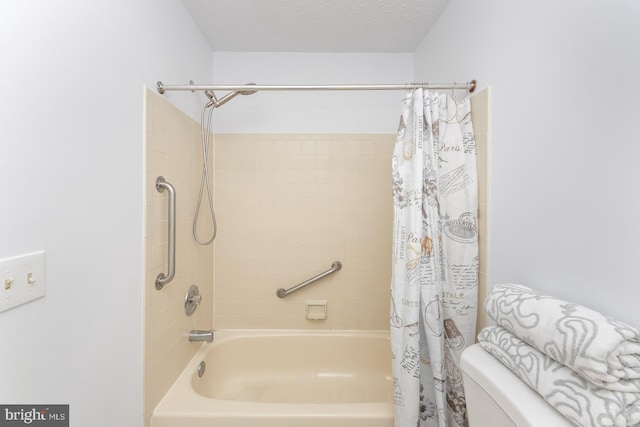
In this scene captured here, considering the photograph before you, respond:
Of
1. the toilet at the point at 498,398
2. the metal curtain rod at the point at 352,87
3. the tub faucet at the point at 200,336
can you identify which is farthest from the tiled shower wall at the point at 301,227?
the toilet at the point at 498,398

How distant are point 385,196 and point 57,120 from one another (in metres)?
1.68

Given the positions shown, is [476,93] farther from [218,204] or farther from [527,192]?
[218,204]

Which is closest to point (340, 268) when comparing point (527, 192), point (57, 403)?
point (527, 192)

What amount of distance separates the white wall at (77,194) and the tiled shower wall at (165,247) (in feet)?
0.20

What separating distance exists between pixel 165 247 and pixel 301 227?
89 centimetres

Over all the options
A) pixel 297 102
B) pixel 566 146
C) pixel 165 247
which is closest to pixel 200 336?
pixel 165 247

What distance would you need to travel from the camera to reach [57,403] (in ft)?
2.46

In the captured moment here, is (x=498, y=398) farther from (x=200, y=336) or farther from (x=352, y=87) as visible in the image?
(x=200, y=336)

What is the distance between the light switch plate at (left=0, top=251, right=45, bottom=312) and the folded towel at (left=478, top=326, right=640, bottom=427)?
3.71ft

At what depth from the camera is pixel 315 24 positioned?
1660mm

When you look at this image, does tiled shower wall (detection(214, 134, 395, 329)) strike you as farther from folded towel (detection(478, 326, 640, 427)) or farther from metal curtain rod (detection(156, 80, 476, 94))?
folded towel (detection(478, 326, 640, 427))

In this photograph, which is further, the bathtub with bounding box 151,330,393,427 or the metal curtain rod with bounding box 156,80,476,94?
the bathtub with bounding box 151,330,393,427

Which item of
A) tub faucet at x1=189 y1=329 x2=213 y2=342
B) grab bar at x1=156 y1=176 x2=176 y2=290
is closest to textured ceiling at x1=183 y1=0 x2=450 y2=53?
grab bar at x1=156 y1=176 x2=176 y2=290

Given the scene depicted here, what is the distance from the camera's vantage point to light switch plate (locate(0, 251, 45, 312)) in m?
0.60
